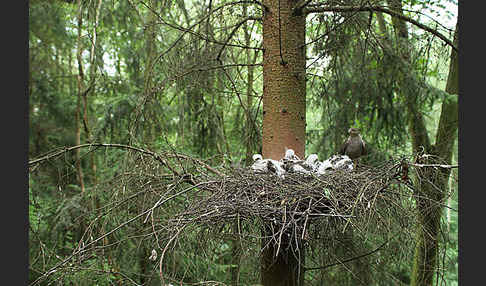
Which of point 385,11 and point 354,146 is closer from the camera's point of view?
point 385,11

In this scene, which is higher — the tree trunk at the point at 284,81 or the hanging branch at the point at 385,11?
the hanging branch at the point at 385,11

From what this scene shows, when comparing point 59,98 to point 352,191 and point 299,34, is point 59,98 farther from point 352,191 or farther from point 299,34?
point 352,191

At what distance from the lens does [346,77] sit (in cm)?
320

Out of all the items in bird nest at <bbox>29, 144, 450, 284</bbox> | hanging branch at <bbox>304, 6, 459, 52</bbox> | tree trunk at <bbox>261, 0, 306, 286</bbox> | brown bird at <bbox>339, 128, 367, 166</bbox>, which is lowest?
bird nest at <bbox>29, 144, 450, 284</bbox>

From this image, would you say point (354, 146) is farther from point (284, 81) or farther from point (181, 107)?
point (181, 107)

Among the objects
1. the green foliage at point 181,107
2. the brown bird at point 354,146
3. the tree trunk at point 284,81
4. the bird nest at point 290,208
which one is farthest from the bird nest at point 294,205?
the brown bird at point 354,146

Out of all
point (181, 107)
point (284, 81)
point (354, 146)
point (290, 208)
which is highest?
point (284, 81)

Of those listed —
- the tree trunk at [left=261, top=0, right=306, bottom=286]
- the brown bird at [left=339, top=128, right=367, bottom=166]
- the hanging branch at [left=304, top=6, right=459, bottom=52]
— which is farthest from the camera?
the brown bird at [left=339, top=128, right=367, bottom=166]

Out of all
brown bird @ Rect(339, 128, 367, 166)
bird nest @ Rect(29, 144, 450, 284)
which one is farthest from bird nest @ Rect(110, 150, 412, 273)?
brown bird @ Rect(339, 128, 367, 166)

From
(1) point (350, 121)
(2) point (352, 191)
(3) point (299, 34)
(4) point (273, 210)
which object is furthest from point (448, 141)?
(4) point (273, 210)

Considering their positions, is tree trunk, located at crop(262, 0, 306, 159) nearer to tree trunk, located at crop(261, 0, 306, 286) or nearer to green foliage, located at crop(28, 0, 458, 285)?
tree trunk, located at crop(261, 0, 306, 286)

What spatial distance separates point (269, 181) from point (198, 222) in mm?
383

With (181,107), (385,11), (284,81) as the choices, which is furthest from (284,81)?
(181,107)

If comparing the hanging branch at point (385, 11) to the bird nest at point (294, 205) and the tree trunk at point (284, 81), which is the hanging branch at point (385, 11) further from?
the bird nest at point (294, 205)
